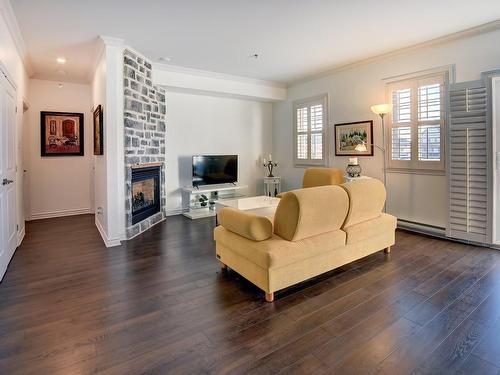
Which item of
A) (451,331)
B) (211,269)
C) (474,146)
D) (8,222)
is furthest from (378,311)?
(8,222)

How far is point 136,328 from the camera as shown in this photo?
2160 millimetres

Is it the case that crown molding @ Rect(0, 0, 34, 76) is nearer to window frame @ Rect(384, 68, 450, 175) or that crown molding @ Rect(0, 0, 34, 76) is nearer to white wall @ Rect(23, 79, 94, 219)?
white wall @ Rect(23, 79, 94, 219)

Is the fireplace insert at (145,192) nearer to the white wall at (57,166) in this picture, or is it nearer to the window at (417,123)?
the white wall at (57,166)

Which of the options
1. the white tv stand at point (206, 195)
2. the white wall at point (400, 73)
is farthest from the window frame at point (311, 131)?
the white tv stand at point (206, 195)

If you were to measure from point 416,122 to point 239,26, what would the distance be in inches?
121

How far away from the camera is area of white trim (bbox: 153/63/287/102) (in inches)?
213

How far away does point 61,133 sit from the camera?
20.0 feet

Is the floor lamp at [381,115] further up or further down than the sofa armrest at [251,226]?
further up

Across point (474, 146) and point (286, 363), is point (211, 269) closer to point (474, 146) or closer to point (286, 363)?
point (286, 363)

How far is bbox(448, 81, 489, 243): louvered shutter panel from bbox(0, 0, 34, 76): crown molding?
546cm

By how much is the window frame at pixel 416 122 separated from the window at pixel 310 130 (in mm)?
1416

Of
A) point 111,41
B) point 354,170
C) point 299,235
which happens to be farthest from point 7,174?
point 354,170

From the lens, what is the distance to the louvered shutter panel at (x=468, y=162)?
3824 mm

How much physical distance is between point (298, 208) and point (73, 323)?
197cm
